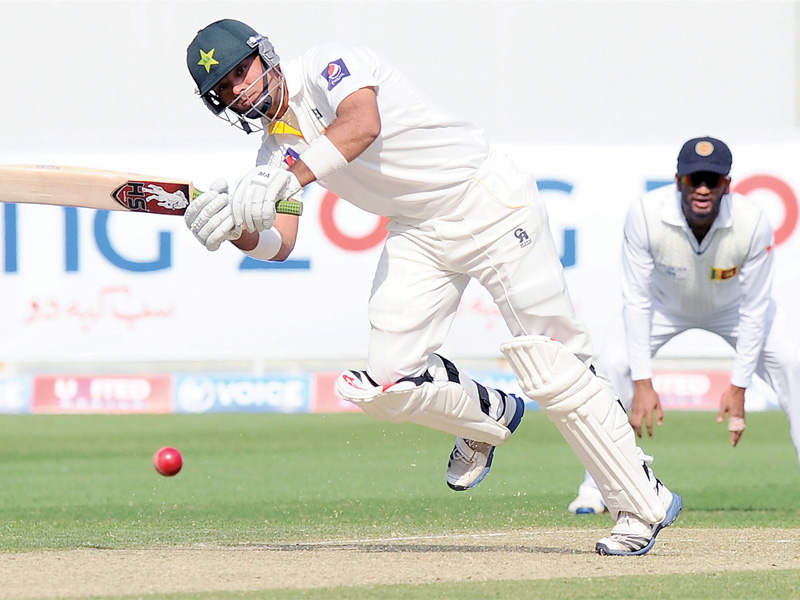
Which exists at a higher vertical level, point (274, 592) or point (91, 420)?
point (274, 592)

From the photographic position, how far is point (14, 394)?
11500 mm

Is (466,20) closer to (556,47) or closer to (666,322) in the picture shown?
(556,47)

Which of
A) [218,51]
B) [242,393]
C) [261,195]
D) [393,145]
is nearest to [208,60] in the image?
[218,51]

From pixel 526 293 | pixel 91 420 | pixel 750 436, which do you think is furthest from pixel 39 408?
pixel 526 293

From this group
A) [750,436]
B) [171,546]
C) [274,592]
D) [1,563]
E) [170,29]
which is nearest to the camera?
[274,592]

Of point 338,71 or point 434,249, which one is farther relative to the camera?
point 434,249

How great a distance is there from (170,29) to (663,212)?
11.3m

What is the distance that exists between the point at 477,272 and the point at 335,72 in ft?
2.49

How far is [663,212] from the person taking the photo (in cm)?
546

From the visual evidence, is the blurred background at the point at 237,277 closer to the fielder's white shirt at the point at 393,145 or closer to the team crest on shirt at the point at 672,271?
the team crest on shirt at the point at 672,271

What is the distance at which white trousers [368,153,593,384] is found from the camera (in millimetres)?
4242

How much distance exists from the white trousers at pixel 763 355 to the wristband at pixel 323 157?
1966mm

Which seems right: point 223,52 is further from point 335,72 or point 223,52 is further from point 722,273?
point 722,273

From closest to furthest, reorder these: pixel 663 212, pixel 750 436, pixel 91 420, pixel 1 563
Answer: pixel 1 563
pixel 663 212
pixel 750 436
pixel 91 420
